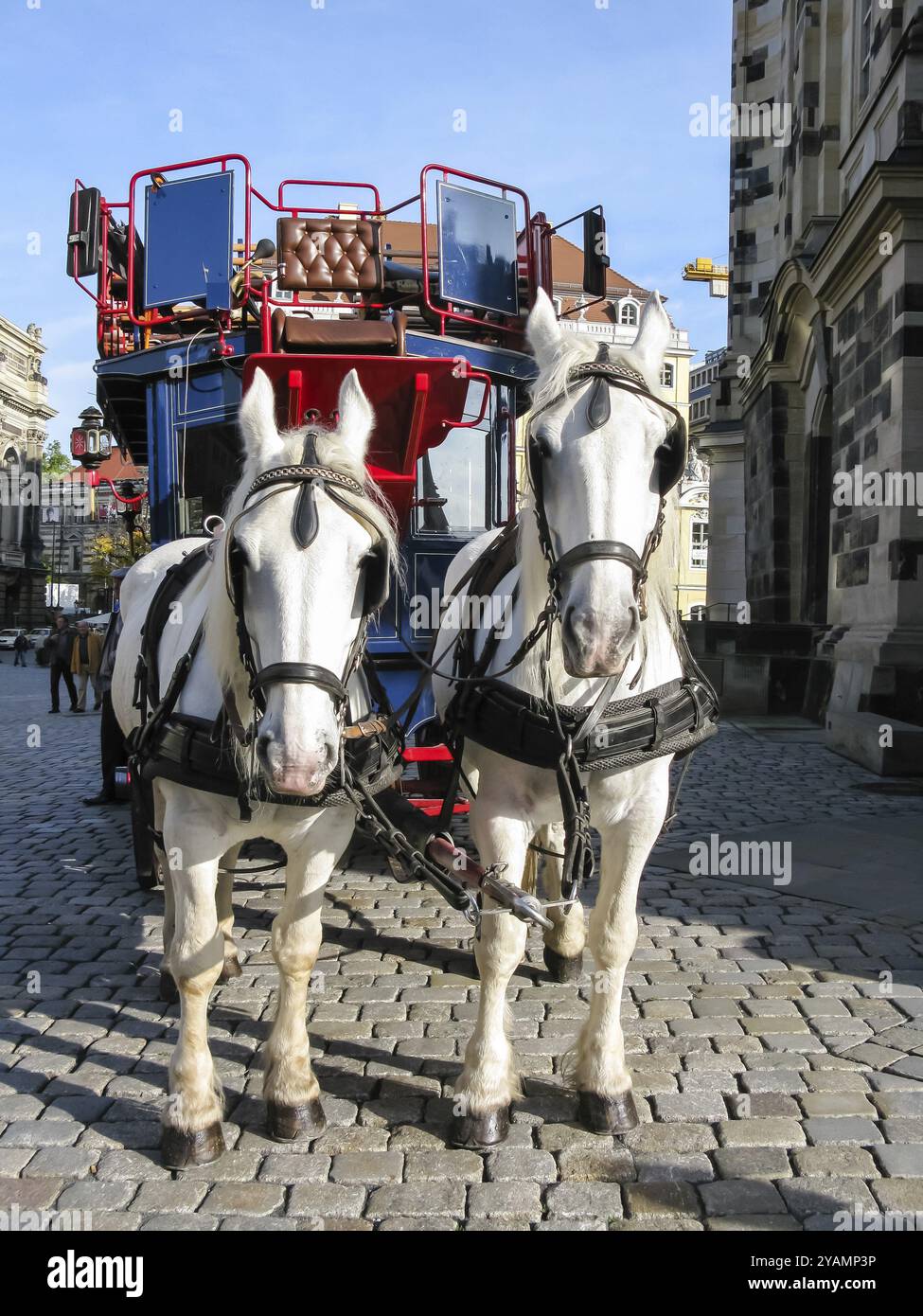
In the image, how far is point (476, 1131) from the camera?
10.4 ft

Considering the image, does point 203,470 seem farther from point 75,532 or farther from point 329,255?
Answer: point 75,532

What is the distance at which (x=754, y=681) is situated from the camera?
15492mm

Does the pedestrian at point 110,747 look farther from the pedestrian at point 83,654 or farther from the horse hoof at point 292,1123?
the pedestrian at point 83,654

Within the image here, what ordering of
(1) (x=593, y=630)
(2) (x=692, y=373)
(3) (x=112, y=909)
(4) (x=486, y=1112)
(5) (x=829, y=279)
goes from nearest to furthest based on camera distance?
1. (1) (x=593, y=630)
2. (4) (x=486, y=1112)
3. (3) (x=112, y=909)
4. (5) (x=829, y=279)
5. (2) (x=692, y=373)

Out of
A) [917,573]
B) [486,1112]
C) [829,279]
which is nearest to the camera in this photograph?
[486,1112]

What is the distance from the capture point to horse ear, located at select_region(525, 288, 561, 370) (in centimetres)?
308

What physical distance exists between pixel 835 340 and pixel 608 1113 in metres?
12.3

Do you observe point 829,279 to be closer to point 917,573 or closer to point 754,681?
point 917,573

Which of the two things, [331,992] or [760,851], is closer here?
[331,992]

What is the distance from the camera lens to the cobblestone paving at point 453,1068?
9.41 ft
